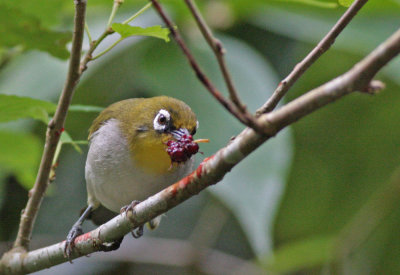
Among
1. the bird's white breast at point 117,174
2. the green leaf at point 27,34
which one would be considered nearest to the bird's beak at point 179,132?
the bird's white breast at point 117,174

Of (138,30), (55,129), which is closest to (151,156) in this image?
(55,129)

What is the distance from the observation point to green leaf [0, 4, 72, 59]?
3055mm

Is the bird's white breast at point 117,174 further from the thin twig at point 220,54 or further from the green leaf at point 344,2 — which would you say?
the thin twig at point 220,54

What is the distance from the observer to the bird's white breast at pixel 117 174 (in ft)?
11.4

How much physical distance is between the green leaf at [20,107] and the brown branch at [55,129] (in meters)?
0.15

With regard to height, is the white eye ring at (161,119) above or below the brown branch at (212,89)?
above

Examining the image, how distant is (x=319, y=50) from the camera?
1.91 meters

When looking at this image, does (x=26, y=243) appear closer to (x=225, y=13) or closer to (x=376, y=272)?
(x=225, y=13)

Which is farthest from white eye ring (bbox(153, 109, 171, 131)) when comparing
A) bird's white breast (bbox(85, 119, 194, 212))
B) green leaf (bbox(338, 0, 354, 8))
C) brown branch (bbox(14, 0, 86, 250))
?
green leaf (bbox(338, 0, 354, 8))

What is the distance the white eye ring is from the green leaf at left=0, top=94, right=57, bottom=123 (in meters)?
0.86

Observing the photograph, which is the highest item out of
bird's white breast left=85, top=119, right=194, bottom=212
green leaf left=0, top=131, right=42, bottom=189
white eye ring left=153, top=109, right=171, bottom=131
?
green leaf left=0, top=131, right=42, bottom=189

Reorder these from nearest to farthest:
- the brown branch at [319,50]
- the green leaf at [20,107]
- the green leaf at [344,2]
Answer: the brown branch at [319,50] → the green leaf at [344,2] → the green leaf at [20,107]

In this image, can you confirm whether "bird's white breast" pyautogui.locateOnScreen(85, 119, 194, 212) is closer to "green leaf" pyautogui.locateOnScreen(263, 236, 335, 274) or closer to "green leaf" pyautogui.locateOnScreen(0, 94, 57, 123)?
"green leaf" pyautogui.locateOnScreen(0, 94, 57, 123)

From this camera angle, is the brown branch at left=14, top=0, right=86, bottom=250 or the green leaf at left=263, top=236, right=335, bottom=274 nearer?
the brown branch at left=14, top=0, right=86, bottom=250
